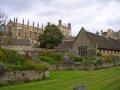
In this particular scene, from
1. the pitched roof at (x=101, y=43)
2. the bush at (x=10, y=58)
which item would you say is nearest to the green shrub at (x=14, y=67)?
the bush at (x=10, y=58)

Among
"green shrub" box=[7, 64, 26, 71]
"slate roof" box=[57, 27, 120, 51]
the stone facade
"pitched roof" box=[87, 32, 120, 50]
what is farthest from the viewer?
"pitched roof" box=[87, 32, 120, 50]

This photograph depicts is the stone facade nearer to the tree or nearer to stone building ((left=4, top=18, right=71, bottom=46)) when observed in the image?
the tree

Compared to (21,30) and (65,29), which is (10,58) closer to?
(21,30)

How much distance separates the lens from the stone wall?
69.8 ft

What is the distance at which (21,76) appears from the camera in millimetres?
22828

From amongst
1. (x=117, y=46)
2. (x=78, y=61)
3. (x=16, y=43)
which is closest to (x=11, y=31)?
(x=16, y=43)

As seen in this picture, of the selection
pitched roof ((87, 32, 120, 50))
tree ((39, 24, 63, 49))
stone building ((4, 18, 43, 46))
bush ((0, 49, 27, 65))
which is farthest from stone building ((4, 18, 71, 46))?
bush ((0, 49, 27, 65))

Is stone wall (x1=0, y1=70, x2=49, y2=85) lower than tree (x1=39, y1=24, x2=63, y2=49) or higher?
lower

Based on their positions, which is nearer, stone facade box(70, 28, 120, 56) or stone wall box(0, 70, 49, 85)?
stone wall box(0, 70, 49, 85)

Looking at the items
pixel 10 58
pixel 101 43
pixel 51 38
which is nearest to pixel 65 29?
pixel 51 38

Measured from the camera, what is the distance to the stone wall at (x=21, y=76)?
2127 cm

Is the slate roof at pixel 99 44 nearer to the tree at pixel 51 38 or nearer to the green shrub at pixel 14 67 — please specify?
the tree at pixel 51 38

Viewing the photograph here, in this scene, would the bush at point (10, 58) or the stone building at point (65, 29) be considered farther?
the stone building at point (65, 29)

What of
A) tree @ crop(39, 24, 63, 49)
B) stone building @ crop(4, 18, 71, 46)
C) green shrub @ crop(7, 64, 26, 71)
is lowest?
green shrub @ crop(7, 64, 26, 71)
